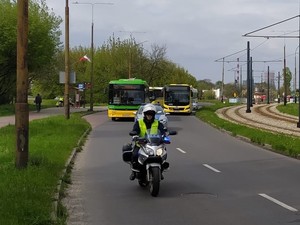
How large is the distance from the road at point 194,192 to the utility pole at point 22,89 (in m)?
1.41

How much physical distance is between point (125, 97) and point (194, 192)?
28428 mm

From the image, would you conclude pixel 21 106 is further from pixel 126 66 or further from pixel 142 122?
pixel 126 66

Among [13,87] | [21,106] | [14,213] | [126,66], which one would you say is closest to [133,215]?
[14,213]

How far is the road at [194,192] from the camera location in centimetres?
803

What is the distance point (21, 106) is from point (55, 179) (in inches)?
70.0

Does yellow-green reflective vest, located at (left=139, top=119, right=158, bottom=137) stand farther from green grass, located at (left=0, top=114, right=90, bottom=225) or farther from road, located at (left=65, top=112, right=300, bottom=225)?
green grass, located at (left=0, top=114, right=90, bottom=225)

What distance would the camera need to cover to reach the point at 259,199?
9500 mm

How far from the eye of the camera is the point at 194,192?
10.3 metres

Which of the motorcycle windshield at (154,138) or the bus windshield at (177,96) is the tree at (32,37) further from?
the motorcycle windshield at (154,138)

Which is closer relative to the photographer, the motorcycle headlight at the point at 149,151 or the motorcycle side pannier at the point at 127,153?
the motorcycle headlight at the point at 149,151

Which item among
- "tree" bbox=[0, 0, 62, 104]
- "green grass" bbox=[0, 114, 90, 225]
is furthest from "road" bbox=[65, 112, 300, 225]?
"tree" bbox=[0, 0, 62, 104]

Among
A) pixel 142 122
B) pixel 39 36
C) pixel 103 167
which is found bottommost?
pixel 103 167

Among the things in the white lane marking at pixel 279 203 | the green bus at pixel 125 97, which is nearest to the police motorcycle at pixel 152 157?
the white lane marking at pixel 279 203

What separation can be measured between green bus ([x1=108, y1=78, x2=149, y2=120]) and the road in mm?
19855
